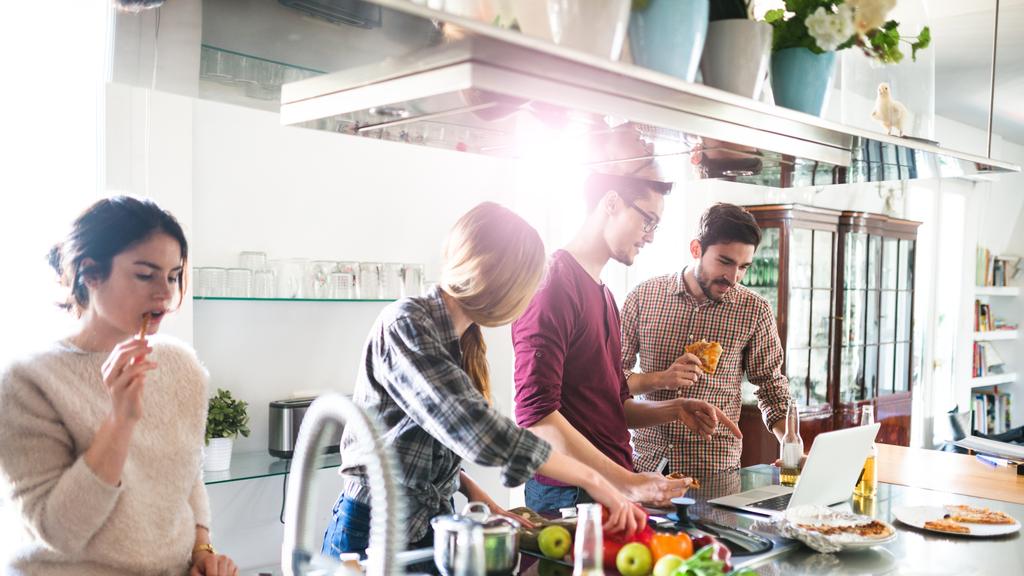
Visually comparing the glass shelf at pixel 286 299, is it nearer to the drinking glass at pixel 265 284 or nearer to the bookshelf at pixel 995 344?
the drinking glass at pixel 265 284

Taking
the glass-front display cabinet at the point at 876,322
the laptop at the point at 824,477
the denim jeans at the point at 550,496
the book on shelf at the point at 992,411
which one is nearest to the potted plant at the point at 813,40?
the laptop at the point at 824,477

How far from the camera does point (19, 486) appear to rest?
1.53 m

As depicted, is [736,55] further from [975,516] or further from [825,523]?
[975,516]

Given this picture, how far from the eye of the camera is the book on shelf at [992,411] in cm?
780

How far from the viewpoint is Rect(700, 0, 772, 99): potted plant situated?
5.36 feet

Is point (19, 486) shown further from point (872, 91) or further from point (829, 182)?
point (872, 91)

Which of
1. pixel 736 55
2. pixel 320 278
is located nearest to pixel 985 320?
pixel 320 278

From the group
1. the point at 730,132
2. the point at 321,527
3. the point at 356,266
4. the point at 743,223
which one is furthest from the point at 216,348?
the point at 730,132

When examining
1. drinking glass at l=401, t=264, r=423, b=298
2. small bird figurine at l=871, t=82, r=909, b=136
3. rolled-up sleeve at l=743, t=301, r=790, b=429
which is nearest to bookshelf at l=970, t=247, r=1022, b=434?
rolled-up sleeve at l=743, t=301, r=790, b=429

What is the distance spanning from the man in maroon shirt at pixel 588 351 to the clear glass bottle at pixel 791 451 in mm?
231

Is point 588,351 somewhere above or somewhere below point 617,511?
above

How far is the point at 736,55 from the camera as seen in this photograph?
1.63 meters

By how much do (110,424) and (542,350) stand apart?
1.14m

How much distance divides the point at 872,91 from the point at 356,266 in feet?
6.27
